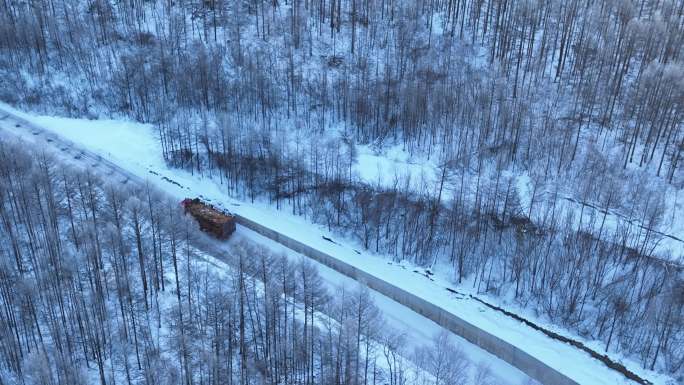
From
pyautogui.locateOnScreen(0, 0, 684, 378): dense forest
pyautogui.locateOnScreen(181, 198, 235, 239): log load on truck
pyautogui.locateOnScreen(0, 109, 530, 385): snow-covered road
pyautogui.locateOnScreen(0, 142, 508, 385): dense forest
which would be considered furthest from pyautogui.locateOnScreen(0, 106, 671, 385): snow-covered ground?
pyautogui.locateOnScreen(0, 142, 508, 385): dense forest

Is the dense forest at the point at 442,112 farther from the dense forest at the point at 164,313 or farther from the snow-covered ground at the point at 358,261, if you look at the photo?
the dense forest at the point at 164,313

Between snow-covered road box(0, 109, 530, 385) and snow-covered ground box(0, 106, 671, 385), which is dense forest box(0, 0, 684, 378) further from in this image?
snow-covered road box(0, 109, 530, 385)

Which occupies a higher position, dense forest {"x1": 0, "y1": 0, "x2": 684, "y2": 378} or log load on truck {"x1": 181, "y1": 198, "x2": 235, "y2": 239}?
dense forest {"x1": 0, "y1": 0, "x2": 684, "y2": 378}

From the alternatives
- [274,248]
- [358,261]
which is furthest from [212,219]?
[358,261]

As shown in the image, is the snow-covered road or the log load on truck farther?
the log load on truck

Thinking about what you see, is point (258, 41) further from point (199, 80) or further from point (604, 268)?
point (604, 268)

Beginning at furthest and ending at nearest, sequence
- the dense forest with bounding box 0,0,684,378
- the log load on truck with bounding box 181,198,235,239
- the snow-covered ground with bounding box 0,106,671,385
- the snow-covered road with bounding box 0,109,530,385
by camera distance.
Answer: the log load on truck with bounding box 181,198,235,239
the dense forest with bounding box 0,0,684,378
the snow-covered road with bounding box 0,109,530,385
the snow-covered ground with bounding box 0,106,671,385

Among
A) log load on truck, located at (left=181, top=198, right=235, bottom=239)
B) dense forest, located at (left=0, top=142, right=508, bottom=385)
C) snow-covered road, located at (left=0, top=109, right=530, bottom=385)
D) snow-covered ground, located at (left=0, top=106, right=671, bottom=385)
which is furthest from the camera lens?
log load on truck, located at (left=181, top=198, right=235, bottom=239)

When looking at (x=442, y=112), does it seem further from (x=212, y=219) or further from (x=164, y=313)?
(x=164, y=313)
